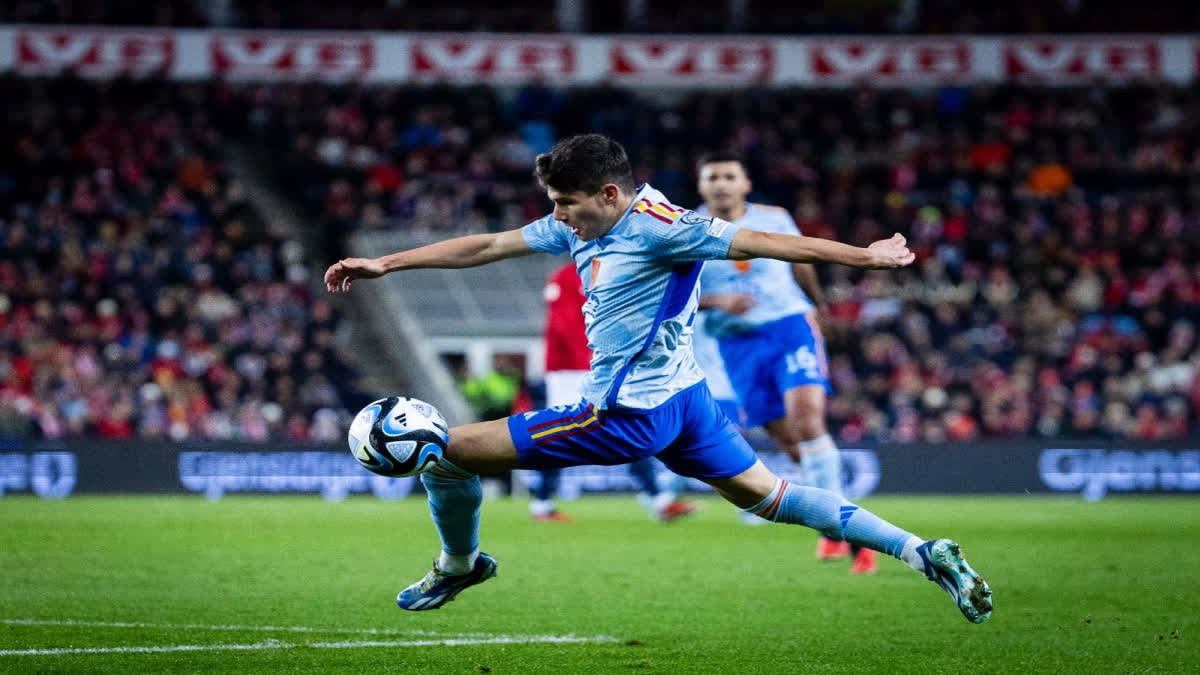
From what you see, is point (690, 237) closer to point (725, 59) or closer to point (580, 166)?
point (580, 166)

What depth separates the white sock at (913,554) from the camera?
5859 mm

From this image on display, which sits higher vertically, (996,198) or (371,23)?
(371,23)

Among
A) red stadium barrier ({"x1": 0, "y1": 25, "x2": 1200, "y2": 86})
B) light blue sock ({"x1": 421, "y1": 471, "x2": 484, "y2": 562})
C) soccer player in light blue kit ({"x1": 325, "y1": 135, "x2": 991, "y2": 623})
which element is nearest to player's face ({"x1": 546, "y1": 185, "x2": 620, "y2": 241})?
soccer player in light blue kit ({"x1": 325, "y1": 135, "x2": 991, "y2": 623})

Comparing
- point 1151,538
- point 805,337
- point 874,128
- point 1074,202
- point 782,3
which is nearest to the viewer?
point 805,337

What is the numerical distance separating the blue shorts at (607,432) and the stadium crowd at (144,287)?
14.6 metres

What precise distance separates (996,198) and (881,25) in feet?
16.3

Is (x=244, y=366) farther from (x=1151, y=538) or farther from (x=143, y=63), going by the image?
(x=1151, y=538)

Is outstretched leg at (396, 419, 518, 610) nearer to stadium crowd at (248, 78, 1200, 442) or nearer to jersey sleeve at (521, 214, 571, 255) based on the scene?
jersey sleeve at (521, 214, 571, 255)

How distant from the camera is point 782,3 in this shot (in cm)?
3177

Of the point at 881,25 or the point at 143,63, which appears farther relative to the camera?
the point at 881,25

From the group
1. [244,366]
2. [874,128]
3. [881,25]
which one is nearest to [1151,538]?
[244,366]

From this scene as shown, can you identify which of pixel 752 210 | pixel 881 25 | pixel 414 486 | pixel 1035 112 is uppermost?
pixel 881 25

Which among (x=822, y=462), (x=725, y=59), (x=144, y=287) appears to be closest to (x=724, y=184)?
(x=822, y=462)

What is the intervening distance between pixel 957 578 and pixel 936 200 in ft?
70.2
